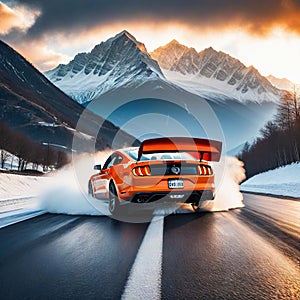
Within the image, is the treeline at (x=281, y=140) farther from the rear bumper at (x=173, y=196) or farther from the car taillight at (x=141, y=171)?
the car taillight at (x=141, y=171)

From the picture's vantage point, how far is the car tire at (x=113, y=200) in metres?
6.44

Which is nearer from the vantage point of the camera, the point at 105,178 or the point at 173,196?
the point at 173,196

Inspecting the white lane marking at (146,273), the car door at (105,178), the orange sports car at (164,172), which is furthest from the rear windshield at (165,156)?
the white lane marking at (146,273)

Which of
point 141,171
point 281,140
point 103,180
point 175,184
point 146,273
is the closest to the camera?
point 146,273

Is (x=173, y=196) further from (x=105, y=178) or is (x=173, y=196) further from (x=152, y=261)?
(x=152, y=261)

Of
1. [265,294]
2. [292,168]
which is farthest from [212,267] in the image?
[292,168]

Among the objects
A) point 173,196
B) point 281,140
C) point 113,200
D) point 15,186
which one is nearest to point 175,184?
point 173,196

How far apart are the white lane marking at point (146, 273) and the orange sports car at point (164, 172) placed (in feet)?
5.97

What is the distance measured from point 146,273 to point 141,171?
3405mm

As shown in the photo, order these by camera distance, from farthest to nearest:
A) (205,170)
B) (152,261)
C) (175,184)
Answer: (205,170) < (175,184) < (152,261)

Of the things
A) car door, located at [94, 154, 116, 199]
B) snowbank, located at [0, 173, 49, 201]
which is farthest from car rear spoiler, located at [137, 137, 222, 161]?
snowbank, located at [0, 173, 49, 201]

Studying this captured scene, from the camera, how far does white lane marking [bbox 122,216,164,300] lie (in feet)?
7.20

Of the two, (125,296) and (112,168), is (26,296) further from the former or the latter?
(112,168)

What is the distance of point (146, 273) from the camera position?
2.67 meters
